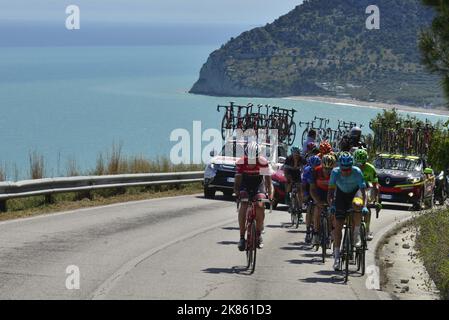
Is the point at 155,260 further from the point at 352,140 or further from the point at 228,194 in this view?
the point at 228,194

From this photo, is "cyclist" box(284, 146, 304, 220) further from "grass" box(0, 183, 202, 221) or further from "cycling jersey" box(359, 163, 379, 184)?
"grass" box(0, 183, 202, 221)

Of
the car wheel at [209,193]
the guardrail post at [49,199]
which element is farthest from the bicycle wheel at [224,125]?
the guardrail post at [49,199]

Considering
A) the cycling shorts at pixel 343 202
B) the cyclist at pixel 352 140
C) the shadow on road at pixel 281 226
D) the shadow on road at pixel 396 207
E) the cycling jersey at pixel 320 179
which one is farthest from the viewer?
the shadow on road at pixel 396 207

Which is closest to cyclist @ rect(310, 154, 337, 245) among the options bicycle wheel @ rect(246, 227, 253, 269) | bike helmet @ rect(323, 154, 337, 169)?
bike helmet @ rect(323, 154, 337, 169)

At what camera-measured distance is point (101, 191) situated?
27125 millimetres

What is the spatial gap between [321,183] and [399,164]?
49.7 ft

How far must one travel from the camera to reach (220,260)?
52.4ft

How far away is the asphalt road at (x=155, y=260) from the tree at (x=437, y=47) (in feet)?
9.75

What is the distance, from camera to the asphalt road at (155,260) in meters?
12.9

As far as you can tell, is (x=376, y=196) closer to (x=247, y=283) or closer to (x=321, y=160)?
(x=321, y=160)

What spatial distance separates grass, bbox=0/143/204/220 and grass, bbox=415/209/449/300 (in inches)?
298

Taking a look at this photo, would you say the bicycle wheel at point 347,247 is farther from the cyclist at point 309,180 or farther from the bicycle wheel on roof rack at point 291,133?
the bicycle wheel on roof rack at point 291,133

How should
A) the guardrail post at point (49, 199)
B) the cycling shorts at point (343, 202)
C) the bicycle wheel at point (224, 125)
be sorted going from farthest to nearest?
the bicycle wheel at point (224, 125)
the guardrail post at point (49, 199)
the cycling shorts at point (343, 202)
